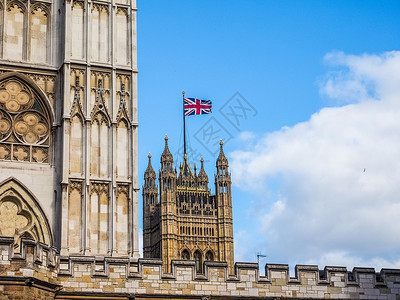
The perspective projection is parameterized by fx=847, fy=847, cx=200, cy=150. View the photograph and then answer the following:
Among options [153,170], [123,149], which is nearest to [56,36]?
[123,149]

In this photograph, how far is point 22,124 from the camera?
27.8 meters

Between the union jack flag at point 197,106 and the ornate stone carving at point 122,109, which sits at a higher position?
the union jack flag at point 197,106

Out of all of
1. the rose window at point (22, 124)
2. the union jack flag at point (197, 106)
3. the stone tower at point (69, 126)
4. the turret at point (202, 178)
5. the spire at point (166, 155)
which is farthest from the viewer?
the turret at point (202, 178)

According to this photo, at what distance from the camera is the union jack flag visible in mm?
74688

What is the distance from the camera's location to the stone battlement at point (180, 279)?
18141 mm

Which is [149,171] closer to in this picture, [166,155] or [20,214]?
[166,155]

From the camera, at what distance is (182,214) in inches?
5039

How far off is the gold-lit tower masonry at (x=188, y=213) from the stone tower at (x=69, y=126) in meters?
94.4

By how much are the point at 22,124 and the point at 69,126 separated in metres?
1.66

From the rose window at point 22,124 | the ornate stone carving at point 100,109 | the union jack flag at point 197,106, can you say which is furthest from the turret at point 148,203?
the rose window at point 22,124

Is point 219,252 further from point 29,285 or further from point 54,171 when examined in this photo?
point 29,285

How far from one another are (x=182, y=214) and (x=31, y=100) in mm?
100720

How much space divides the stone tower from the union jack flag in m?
45.4

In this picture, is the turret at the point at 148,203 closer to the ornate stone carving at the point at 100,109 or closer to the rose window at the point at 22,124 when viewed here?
the ornate stone carving at the point at 100,109
